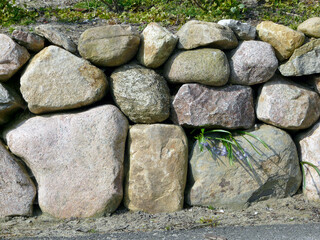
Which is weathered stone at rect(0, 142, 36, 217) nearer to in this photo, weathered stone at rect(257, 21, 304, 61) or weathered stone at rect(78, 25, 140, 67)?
weathered stone at rect(78, 25, 140, 67)

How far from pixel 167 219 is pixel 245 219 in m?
0.55

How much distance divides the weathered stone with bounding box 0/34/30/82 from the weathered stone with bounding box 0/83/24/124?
113 millimetres

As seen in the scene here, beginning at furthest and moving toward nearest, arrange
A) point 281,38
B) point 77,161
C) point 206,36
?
1. point 281,38
2. point 206,36
3. point 77,161

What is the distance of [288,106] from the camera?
3217 mm

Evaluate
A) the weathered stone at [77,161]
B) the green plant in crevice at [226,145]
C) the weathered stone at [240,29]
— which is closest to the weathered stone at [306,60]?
the weathered stone at [240,29]

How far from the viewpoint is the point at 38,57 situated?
10.2 feet

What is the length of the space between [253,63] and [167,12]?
46.7 inches

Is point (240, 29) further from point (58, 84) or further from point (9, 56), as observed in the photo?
point (9, 56)

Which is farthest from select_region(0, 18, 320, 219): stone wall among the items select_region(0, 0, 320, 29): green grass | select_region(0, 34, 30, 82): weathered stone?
select_region(0, 0, 320, 29): green grass

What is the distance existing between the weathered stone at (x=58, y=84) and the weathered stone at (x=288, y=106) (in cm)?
127

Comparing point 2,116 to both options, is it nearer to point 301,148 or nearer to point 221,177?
point 221,177

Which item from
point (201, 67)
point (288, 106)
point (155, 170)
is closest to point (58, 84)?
point (155, 170)

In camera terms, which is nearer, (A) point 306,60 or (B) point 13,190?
(B) point 13,190

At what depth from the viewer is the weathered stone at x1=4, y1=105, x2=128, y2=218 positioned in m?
3.02
